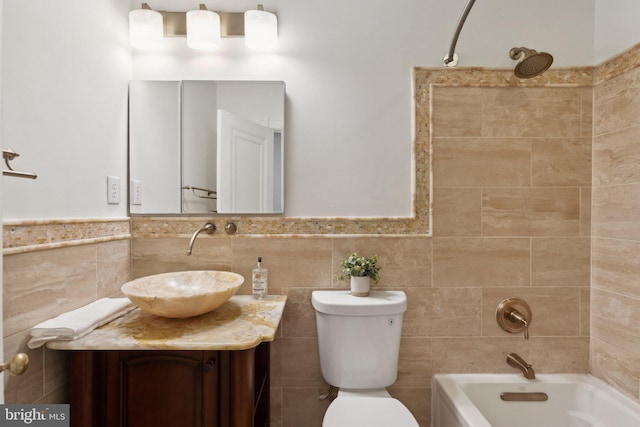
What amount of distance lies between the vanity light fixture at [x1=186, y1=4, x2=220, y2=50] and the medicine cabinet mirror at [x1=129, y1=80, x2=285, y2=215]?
0.59 ft

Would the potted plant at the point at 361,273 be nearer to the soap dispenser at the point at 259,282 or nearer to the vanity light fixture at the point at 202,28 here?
the soap dispenser at the point at 259,282

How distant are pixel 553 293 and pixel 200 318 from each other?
5.39ft

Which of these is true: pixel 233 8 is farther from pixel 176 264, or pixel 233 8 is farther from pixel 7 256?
pixel 7 256

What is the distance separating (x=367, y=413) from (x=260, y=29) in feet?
5.66

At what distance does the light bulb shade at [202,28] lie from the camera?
162 cm

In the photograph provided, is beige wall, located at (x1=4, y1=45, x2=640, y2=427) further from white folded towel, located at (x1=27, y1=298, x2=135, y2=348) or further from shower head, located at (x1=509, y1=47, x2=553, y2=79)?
white folded towel, located at (x1=27, y1=298, x2=135, y2=348)

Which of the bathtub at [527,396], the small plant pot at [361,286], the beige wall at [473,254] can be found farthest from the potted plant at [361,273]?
the bathtub at [527,396]

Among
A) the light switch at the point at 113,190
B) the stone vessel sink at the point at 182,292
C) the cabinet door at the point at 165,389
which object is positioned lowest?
the cabinet door at the point at 165,389

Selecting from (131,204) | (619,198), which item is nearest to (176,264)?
(131,204)

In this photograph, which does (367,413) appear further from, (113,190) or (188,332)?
(113,190)

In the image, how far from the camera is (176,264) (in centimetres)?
170

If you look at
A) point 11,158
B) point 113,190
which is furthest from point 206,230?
point 11,158

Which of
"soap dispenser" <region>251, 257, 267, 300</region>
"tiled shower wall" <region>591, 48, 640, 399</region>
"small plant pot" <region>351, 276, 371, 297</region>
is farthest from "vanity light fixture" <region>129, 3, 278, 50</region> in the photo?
"tiled shower wall" <region>591, 48, 640, 399</region>

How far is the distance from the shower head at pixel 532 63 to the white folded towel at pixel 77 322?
190 cm
